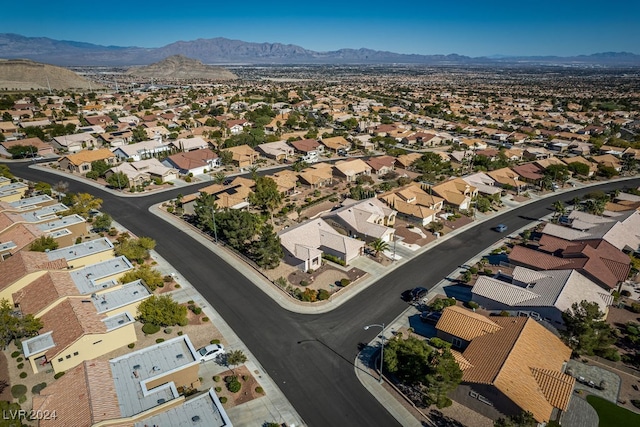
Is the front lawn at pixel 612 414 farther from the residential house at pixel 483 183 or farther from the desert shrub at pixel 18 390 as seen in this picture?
the residential house at pixel 483 183

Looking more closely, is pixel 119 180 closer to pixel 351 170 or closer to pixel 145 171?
pixel 145 171

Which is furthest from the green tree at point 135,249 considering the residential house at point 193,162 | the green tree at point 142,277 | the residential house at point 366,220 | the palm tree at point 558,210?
the palm tree at point 558,210

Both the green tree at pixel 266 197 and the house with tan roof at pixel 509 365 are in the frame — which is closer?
the house with tan roof at pixel 509 365

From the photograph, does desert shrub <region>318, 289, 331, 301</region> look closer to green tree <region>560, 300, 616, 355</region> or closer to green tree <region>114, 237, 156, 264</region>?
green tree <region>560, 300, 616, 355</region>

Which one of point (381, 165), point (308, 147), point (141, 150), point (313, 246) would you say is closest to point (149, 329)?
point (313, 246)

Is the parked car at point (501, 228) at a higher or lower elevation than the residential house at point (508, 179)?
lower

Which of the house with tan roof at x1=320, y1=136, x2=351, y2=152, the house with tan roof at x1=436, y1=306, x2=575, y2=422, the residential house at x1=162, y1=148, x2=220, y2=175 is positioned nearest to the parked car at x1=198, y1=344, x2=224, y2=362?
the house with tan roof at x1=436, y1=306, x2=575, y2=422

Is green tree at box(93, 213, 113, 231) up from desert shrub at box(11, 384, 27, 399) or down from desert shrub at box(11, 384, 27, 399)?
up
